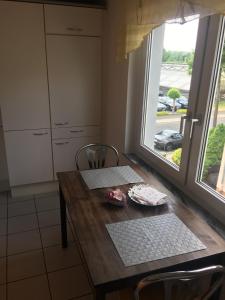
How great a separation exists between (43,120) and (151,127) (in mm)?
1169

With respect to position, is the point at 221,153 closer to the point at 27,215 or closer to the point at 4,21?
the point at 27,215

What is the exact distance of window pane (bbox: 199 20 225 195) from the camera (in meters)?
1.34

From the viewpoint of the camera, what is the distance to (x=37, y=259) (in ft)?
6.40

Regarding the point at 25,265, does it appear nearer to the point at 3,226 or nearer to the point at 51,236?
the point at 51,236

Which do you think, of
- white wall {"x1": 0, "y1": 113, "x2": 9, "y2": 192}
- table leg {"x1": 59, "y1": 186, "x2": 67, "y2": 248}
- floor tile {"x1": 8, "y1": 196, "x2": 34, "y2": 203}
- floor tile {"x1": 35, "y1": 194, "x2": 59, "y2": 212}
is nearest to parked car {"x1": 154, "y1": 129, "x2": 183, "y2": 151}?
table leg {"x1": 59, "y1": 186, "x2": 67, "y2": 248}

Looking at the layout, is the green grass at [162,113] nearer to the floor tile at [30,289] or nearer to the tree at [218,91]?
the tree at [218,91]

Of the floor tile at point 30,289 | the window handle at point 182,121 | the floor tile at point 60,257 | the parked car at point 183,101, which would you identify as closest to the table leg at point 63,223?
the floor tile at point 60,257

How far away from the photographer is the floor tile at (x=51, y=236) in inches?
83.8

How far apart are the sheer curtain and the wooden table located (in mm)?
970

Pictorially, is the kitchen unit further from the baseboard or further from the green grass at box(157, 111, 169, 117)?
the green grass at box(157, 111, 169, 117)

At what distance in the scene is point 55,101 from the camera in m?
2.61

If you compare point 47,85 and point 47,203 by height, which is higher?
point 47,85

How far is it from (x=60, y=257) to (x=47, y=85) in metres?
1.64

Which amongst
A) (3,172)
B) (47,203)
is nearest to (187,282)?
(47,203)
